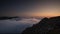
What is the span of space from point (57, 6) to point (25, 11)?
1.74ft

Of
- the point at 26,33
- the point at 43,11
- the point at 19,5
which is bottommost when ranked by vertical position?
the point at 26,33

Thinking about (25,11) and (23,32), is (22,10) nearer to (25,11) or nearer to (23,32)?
(25,11)

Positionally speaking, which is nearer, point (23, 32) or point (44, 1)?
point (23, 32)

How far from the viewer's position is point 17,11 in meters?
1.91

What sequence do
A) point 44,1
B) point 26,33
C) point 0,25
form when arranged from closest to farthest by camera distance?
1. point 26,33
2. point 0,25
3. point 44,1

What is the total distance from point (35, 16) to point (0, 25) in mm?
736

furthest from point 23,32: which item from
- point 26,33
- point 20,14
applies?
point 20,14

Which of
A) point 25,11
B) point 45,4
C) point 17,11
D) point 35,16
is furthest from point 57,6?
point 17,11

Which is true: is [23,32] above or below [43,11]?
below

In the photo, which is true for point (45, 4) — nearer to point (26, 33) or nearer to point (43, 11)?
point (43, 11)

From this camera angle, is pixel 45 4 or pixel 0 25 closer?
pixel 0 25

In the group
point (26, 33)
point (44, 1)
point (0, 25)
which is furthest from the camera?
point (44, 1)

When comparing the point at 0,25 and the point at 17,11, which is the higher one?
the point at 17,11

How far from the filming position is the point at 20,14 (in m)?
1.90
